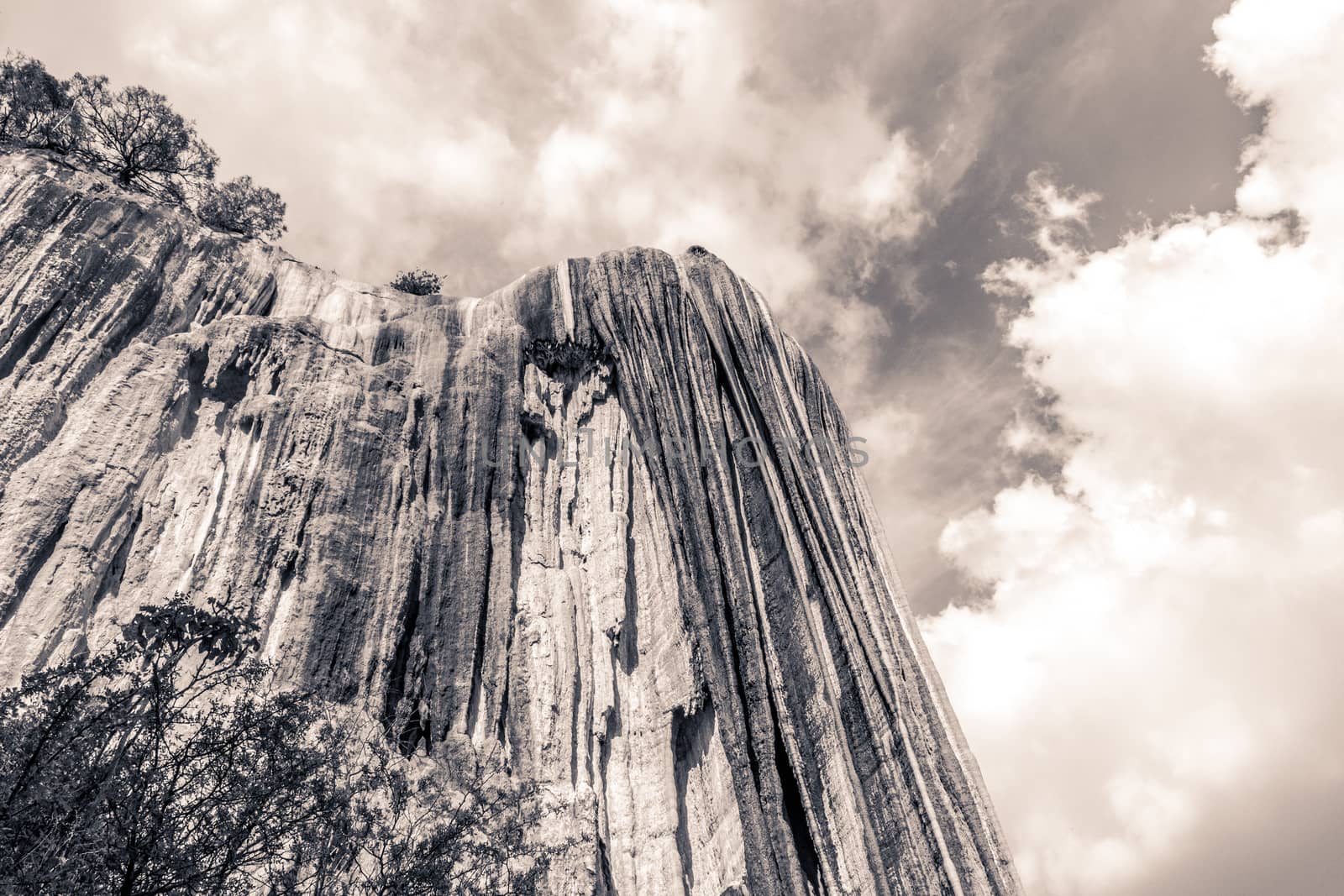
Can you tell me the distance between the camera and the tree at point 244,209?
2711 centimetres

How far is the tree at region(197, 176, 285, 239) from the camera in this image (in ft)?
88.9

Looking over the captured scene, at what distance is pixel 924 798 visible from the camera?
1767cm

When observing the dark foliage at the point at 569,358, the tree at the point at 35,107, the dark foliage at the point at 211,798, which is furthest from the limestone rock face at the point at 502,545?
the tree at the point at 35,107

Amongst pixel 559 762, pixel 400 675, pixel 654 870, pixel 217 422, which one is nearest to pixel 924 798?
pixel 654 870

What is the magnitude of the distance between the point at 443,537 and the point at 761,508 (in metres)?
9.41

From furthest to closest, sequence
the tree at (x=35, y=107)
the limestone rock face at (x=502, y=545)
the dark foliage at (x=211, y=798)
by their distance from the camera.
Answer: the tree at (x=35, y=107) < the limestone rock face at (x=502, y=545) < the dark foliage at (x=211, y=798)

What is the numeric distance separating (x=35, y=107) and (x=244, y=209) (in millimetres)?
6305

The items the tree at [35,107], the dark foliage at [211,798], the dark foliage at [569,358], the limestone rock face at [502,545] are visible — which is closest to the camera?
the dark foliage at [211,798]

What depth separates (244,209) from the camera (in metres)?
27.9

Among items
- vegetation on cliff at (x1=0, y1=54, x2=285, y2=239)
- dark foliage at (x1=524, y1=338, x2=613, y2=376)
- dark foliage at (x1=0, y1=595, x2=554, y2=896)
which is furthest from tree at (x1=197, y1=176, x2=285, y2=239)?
dark foliage at (x1=0, y1=595, x2=554, y2=896)

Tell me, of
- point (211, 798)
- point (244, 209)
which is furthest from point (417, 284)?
point (211, 798)

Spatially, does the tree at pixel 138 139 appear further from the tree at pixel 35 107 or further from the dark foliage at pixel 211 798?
the dark foliage at pixel 211 798

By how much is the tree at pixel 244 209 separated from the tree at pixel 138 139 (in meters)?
0.85

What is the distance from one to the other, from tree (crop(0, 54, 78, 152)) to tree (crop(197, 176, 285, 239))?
4.28 metres
